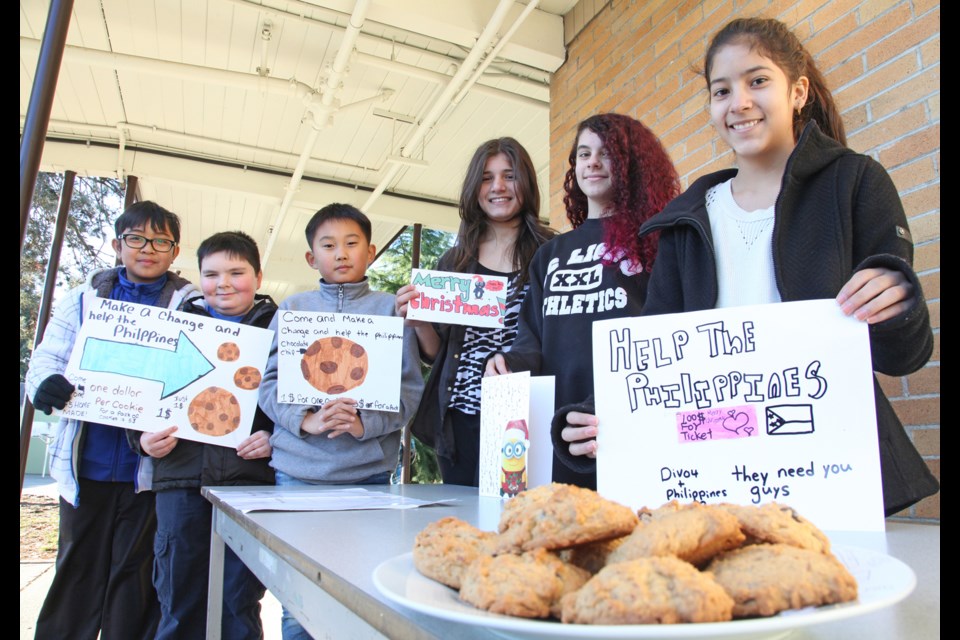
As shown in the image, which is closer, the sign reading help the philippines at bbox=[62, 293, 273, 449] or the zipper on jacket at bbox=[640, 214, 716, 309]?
the zipper on jacket at bbox=[640, 214, 716, 309]

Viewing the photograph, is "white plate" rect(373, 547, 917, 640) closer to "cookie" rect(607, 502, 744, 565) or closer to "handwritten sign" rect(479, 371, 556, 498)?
"cookie" rect(607, 502, 744, 565)

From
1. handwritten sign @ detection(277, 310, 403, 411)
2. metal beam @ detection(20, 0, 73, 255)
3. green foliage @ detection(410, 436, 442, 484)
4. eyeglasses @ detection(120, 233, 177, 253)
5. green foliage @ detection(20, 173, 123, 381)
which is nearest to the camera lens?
metal beam @ detection(20, 0, 73, 255)

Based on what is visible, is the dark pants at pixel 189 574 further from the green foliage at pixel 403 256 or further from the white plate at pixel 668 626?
the green foliage at pixel 403 256

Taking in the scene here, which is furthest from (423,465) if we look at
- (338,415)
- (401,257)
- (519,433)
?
(519,433)

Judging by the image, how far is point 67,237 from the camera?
602cm

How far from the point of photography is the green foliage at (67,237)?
5.65 m

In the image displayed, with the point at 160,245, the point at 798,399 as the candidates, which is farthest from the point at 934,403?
the point at 160,245

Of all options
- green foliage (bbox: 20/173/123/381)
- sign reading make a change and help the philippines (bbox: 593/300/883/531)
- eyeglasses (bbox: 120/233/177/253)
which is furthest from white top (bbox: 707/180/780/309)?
green foliage (bbox: 20/173/123/381)

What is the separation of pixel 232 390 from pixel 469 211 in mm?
950

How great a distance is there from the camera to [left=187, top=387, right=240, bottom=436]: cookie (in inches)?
78.8

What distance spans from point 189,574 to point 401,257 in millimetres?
7905

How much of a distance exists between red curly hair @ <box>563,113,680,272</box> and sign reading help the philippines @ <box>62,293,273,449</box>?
1174 millimetres

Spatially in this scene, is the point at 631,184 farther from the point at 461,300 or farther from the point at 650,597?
the point at 650,597

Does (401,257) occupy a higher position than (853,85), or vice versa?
(401,257)
